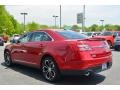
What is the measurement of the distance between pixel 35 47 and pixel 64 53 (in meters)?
1.49

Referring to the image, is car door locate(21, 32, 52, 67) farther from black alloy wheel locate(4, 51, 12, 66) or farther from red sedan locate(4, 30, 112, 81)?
black alloy wheel locate(4, 51, 12, 66)

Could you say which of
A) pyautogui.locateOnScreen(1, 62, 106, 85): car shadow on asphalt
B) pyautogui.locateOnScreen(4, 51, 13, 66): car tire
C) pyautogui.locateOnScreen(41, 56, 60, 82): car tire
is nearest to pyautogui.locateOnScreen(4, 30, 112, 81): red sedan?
pyautogui.locateOnScreen(41, 56, 60, 82): car tire

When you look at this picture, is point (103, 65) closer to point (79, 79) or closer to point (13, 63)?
point (79, 79)

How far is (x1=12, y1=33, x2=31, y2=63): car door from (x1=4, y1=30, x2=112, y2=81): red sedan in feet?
0.27

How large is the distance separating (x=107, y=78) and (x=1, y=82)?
309cm

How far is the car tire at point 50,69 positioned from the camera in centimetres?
766

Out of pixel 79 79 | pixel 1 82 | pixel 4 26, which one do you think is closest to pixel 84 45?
pixel 79 79

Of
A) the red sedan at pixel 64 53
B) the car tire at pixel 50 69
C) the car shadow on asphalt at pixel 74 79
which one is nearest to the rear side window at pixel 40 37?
the red sedan at pixel 64 53

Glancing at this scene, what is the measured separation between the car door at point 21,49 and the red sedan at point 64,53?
0.08 m

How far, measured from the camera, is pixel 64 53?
7359mm

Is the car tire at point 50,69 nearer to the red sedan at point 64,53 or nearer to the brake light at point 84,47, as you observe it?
the red sedan at point 64,53

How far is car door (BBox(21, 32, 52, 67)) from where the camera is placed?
8.27 metres

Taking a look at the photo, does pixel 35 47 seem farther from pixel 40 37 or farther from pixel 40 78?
pixel 40 78

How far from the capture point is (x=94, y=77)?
8.44 m
